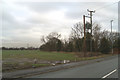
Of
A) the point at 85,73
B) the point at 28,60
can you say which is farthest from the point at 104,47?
the point at 85,73

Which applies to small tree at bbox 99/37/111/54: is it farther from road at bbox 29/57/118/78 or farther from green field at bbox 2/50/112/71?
road at bbox 29/57/118/78

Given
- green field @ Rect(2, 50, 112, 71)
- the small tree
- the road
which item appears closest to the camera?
the road

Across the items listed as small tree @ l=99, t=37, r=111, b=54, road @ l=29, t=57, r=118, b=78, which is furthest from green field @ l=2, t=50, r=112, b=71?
small tree @ l=99, t=37, r=111, b=54

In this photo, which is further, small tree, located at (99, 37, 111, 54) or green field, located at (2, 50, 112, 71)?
small tree, located at (99, 37, 111, 54)

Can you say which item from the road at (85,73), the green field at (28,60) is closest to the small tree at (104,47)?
the green field at (28,60)

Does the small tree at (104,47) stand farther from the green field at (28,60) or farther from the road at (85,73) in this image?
the road at (85,73)

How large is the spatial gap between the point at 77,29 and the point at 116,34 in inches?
1122

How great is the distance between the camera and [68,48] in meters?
64.7

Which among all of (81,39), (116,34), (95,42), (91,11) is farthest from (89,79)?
(116,34)

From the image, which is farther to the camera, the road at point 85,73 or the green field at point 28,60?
the green field at point 28,60

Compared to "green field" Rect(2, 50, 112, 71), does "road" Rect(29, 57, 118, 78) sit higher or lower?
higher

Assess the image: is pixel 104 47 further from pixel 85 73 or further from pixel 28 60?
pixel 85 73

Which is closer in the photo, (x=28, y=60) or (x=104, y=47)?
(x=28, y=60)

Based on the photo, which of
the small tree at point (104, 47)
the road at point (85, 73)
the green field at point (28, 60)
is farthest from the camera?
the small tree at point (104, 47)
